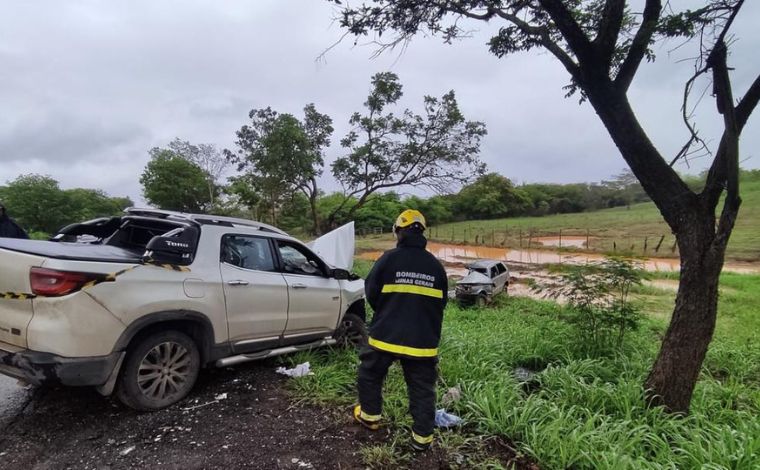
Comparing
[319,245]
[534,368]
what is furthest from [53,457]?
[319,245]

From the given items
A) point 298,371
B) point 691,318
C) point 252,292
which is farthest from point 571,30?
point 298,371

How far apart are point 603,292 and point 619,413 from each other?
2008 millimetres

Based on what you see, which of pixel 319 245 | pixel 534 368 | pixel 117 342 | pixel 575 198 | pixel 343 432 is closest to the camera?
pixel 117 342

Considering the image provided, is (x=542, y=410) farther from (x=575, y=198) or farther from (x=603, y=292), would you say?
(x=575, y=198)

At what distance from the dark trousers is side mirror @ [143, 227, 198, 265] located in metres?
1.75

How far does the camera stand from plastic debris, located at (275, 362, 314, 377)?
4277 mm

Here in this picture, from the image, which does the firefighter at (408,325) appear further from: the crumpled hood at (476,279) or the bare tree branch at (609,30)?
the crumpled hood at (476,279)

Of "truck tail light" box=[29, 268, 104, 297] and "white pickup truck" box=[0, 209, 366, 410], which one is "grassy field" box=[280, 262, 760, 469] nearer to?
"white pickup truck" box=[0, 209, 366, 410]

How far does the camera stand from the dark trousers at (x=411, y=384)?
302 cm

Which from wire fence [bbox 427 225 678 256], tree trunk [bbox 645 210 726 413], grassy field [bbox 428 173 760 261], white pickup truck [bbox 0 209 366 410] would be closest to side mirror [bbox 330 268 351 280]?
white pickup truck [bbox 0 209 366 410]

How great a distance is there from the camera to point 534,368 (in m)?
5.25

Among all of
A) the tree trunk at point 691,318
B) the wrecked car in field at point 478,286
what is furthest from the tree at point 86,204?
→ the tree trunk at point 691,318

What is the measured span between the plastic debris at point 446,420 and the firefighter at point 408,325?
0.42 metres

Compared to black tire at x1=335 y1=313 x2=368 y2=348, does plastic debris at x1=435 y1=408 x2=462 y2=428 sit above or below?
below
